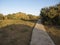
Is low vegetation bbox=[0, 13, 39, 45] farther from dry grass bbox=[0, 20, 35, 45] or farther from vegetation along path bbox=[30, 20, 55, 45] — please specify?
vegetation along path bbox=[30, 20, 55, 45]

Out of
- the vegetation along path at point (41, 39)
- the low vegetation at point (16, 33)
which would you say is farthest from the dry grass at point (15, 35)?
the vegetation along path at point (41, 39)

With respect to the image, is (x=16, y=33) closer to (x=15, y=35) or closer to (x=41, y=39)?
(x=15, y=35)

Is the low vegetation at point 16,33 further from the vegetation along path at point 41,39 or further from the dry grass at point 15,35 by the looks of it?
the vegetation along path at point 41,39

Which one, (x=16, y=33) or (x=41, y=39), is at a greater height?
(x=41, y=39)

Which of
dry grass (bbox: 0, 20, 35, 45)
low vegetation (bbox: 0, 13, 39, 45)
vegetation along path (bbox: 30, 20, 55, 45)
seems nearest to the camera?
vegetation along path (bbox: 30, 20, 55, 45)

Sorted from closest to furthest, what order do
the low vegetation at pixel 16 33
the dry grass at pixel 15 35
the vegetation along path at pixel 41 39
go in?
the vegetation along path at pixel 41 39
the dry grass at pixel 15 35
the low vegetation at pixel 16 33

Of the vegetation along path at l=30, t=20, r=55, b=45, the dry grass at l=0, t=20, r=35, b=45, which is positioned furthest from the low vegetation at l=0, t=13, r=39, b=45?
the vegetation along path at l=30, t=20, r=55, b=45

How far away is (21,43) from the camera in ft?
41.6

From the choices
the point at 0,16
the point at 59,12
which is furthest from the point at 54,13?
the point at 0,16

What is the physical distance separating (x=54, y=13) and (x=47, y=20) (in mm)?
2200

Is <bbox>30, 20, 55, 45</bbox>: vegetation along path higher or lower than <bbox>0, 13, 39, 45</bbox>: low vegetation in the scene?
higher

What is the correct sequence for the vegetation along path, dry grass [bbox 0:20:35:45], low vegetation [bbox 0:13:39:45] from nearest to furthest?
the vegetation along path < dry grass [bbox 0:20:35:45] < low vegetation [bbox 0:13:39:45]

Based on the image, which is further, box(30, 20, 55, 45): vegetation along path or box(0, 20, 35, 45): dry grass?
box(0, 20, 35, 45): dry grass

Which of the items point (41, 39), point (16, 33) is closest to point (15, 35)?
point (16, 33)
